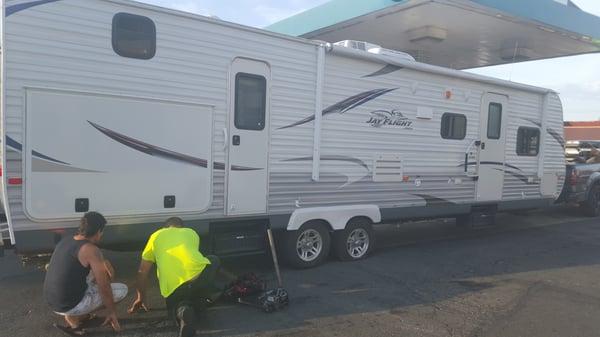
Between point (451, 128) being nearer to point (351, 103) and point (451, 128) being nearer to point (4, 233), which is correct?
point (351, 103)

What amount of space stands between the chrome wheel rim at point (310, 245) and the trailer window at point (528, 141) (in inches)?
200

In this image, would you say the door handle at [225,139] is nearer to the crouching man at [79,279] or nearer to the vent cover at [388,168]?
the crouching man at [79,279]

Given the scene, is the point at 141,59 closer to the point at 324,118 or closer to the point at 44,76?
the point at 44,76

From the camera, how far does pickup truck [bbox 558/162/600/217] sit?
39.3 ft

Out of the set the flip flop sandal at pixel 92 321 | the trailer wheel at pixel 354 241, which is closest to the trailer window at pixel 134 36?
the flip flop sandal at pixel 92 321

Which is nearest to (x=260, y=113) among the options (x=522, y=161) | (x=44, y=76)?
(x=44, y=76)

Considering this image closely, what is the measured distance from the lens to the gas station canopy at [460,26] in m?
11.8

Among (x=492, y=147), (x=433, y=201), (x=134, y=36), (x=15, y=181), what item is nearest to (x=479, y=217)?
(x=492, y=147)

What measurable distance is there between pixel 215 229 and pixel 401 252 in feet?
11.7

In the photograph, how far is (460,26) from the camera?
13.2m

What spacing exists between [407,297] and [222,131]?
9.82ft

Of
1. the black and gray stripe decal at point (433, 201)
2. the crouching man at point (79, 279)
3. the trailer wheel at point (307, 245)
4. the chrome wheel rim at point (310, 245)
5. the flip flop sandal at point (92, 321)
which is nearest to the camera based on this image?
the crouching man at point (79, 279)

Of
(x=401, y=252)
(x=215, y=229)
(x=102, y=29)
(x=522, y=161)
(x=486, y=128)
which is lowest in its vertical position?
(x=401, y=252)

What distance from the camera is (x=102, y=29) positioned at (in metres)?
5.05
